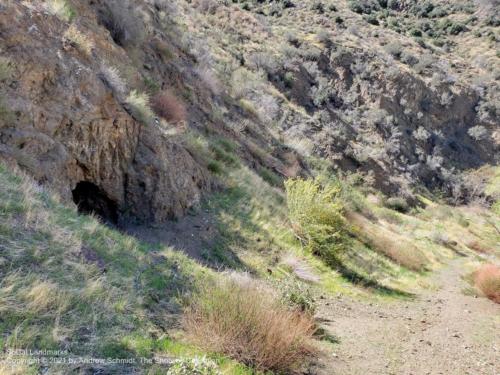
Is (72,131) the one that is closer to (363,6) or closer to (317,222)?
(317,222)

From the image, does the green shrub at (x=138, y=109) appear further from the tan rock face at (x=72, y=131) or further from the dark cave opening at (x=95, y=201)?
the dark cave opening at (x=95, y=201)

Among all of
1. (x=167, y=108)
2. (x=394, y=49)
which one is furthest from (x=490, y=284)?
(x=394, y=49)

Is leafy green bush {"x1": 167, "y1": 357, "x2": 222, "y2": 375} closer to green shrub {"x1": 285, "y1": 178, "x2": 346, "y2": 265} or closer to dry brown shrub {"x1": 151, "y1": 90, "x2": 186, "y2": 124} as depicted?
green shrub {"x1": 285, "y1": 178, "x2": 346, "y2": 265}

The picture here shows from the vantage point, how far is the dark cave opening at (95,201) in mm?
7880

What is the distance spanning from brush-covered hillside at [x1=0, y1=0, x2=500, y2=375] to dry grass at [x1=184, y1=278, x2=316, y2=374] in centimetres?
2

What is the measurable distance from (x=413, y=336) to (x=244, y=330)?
4.43m

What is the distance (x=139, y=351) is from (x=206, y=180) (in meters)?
7.45

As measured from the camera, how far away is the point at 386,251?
14578 mm

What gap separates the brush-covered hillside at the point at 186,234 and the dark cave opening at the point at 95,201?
0.09 feet

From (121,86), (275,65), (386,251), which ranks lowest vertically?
(386,251)

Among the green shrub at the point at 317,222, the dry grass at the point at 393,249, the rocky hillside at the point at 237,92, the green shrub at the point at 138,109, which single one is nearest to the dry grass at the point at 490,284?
the dry grass at the point at 393,249

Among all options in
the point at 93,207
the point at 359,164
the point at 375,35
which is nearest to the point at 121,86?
the point at 93,207

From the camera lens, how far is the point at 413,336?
7.51m

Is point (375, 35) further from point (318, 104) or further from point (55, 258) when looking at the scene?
point (55, 258)
